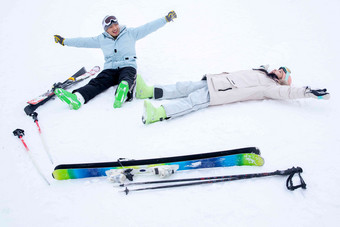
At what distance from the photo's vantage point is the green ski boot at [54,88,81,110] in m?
3.07

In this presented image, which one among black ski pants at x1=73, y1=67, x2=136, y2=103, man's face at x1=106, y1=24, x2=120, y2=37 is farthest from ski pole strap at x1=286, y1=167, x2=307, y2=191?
man's face at x1=106, y1=24, x2=120, y2=37

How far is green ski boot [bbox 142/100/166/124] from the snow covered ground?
87 mm

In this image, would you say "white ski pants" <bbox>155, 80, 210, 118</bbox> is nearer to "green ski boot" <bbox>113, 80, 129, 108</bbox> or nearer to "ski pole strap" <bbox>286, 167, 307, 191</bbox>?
"green ski boot" <bbox>113, 80, 129, 108</bbox>

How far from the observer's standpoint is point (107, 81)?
361 cm

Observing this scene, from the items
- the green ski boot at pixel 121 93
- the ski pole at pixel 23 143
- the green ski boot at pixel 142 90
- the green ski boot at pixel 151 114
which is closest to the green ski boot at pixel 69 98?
the green ski boot at pixel 121 93

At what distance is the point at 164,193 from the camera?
2.00m

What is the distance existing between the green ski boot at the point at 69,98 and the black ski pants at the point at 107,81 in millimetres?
150

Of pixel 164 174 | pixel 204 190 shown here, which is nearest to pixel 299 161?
pixel 204 190

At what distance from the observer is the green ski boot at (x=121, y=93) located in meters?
3.15

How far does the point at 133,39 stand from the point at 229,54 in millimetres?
2162

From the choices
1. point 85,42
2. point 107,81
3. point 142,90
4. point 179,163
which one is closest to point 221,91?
point 142,90

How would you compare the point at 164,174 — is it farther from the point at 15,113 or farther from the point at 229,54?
the point at 229,54

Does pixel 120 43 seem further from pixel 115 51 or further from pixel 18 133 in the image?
pixel 18 133

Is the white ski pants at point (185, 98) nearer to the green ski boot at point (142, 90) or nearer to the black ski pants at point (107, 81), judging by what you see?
the green ski boot at point (142, 90)
